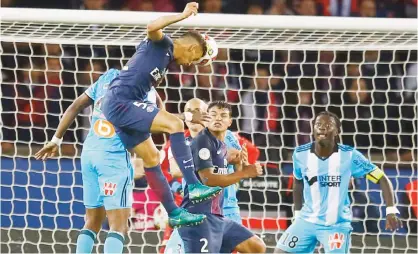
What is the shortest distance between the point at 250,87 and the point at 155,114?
4557 millimetres

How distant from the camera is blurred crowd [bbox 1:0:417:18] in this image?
12172 mm

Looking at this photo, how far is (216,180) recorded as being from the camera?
7.03 m

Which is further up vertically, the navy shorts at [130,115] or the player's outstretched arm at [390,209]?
the navy shorts at [130,115]

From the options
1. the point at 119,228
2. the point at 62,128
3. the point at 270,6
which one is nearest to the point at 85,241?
the point at 119,228

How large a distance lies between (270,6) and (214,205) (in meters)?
5.44

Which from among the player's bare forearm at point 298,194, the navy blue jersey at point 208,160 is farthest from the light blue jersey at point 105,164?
the player's bare forearm at point 298,194

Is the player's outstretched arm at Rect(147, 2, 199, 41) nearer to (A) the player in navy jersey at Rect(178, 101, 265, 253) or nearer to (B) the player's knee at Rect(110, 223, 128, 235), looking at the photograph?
(A) the player in navy jersey at Rect(178, 101, 265, 253)

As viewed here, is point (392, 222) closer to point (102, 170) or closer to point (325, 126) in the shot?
point (325, 126)

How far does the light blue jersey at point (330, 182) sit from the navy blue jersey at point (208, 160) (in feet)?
3.68

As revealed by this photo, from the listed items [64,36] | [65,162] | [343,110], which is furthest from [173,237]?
[343,110]

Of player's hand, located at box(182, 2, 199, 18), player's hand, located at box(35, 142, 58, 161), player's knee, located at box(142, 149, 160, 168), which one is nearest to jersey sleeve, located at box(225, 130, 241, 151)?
player's knee, located at box(142, 149, 160, 168)

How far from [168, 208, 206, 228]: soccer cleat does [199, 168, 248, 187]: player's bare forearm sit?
0.75ft

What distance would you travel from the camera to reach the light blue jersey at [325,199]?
8.16 meters

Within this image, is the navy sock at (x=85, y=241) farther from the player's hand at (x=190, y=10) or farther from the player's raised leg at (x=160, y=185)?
the player's hand at (x=190, y=10)
